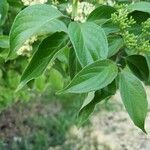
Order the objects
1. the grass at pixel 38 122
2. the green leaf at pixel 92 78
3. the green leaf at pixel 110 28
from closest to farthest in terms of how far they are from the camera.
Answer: the green leaf at pixel 92 78 < the green leaf at pixel 110 28 < the grass at pixel 38 122

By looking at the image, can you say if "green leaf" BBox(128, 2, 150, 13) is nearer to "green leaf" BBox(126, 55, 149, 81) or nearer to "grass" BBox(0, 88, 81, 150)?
"green leaf" BBox(126, 55, 149, 81)

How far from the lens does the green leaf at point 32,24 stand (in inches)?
32.8

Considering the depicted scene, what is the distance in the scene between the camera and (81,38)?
0.86 m

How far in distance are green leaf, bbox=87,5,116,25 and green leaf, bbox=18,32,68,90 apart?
0.24 feet

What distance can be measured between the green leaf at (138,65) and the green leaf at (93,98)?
48 millimetres

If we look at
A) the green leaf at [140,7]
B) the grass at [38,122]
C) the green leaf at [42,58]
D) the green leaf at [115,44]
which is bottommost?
the grass at [38,122]

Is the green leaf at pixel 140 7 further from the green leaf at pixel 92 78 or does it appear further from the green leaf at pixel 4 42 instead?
the green leaf at pixel 4 42

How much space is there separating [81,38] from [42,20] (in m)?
0.06

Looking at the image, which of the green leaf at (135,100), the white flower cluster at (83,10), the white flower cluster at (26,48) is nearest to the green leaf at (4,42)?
the white flower cluster at (26,48)

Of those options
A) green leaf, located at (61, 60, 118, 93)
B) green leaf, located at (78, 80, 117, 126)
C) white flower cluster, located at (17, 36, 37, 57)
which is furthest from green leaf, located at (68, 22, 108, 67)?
white flower cluster, located at (17, 36, 37, 57)

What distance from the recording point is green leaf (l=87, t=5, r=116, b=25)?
95 centimetres

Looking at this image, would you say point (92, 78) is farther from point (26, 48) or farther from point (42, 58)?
point (26, 48)

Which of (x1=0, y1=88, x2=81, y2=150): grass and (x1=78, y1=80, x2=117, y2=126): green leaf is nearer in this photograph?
(x1=78, y1=80, x2=117, y2=126): green leaf

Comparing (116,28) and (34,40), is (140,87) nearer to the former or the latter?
(116,28)
